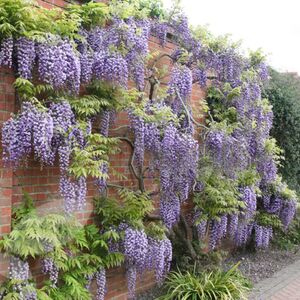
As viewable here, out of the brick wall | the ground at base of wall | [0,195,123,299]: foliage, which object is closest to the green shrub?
the brick wall

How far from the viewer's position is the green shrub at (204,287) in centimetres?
503

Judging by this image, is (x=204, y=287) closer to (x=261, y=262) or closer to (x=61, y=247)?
(x=61, y=247)

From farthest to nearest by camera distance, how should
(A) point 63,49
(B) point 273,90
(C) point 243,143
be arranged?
(B) point 273,90
(C) point 243,143
(A) point 63,49

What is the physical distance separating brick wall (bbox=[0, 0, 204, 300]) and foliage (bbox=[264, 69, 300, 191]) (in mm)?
3677

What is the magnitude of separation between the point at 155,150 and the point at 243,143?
1658 millimetres

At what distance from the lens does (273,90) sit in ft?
27.9

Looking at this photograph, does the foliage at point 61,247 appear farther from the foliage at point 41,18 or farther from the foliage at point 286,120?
the foliage at point 286,120

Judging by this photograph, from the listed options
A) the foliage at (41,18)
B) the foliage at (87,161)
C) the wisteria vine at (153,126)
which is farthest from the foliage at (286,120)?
the foliage at (87,161)

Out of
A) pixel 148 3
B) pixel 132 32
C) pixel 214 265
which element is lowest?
pixel 214 265

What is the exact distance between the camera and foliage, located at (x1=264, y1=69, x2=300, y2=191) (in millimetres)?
8523

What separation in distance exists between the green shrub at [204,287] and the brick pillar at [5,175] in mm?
2255

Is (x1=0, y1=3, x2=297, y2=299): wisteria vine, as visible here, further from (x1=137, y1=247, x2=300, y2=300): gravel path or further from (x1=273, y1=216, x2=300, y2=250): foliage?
(x1=273, y1=216, x2=300, y2=250): foliage

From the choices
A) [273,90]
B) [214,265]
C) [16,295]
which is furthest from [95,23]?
[273,90]

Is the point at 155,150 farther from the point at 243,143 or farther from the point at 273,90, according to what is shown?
the point at 273,90
